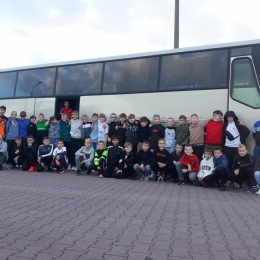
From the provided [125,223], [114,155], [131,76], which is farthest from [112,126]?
[125,223]

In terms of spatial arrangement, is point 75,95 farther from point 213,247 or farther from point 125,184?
point 213,247

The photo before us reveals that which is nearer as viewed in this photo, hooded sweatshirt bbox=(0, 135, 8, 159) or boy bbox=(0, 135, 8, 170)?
boy bbox=(0, 135, 8, 170)

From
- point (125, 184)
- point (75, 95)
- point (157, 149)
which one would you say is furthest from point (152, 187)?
point (75, 95)

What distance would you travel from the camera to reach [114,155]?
35.2 feet

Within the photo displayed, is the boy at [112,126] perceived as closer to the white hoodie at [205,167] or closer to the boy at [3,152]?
the white hoodie at [205,167]

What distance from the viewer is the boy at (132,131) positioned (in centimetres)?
1102

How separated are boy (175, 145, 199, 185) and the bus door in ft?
5.11

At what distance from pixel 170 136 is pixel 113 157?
6.07ft

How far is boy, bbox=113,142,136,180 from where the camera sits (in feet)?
34.2

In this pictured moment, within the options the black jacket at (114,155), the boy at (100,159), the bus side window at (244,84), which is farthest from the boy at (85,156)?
the bus side window at (244,84)

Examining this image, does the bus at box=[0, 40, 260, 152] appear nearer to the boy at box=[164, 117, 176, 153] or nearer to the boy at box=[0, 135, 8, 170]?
the boy at box=[164, 117, 176, 153]

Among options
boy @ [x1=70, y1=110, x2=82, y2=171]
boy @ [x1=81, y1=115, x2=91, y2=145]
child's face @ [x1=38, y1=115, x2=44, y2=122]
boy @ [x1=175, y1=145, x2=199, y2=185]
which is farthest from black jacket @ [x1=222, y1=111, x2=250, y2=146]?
child's face @ [x1=38, y1=115, x2=44, y2=122]

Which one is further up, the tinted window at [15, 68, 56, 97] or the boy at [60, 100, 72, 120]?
the tinted window at [15, 68, 56, 97]

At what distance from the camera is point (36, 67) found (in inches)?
547
